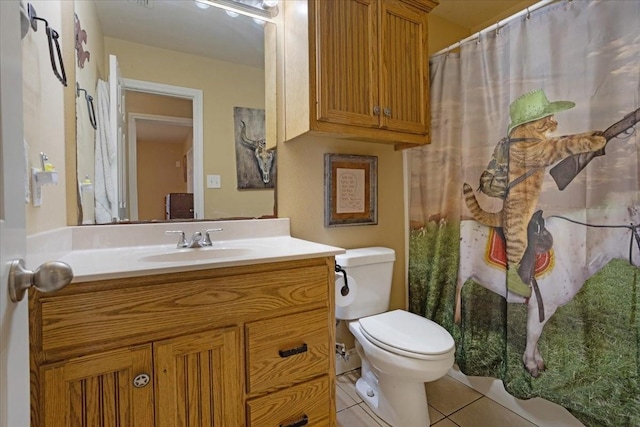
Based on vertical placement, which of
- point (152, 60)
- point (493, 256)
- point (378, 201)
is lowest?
point (493, 256)

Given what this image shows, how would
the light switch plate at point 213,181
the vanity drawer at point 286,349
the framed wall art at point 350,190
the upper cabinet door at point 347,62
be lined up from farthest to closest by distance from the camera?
the framed wall art at point 350,190, the light switch plate at point 213,181, the upper cabinet door at point 347,62, the vanity drawer at point 286,349

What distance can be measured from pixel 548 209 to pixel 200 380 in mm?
1512

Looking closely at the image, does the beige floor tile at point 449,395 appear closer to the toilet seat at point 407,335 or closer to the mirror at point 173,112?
the toilet seat at point 407,335

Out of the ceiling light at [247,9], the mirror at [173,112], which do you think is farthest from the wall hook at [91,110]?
the ceiling light at [247,9]

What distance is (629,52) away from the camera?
111cm

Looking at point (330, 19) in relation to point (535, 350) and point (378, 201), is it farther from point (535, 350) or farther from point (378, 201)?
point (535, 350)

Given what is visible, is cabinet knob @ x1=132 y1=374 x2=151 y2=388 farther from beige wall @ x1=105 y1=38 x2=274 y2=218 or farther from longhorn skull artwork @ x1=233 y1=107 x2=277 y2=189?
longhorn skull artwork @ x1=233 y1=107 x2=277 y2=189

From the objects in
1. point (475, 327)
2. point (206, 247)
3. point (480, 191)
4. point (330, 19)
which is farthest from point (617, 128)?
point (206, 247)

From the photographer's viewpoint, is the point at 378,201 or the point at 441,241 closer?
the point at 441,241

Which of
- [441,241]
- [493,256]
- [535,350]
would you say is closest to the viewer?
[535,350]

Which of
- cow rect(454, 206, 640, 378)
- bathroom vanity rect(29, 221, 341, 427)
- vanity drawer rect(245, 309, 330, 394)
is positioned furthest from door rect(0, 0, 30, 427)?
cow rect(454, 206, 640, 378)

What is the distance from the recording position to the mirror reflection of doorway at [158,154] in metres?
1.36

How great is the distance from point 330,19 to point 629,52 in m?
1.16

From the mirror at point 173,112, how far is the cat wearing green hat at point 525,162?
1.17 m
